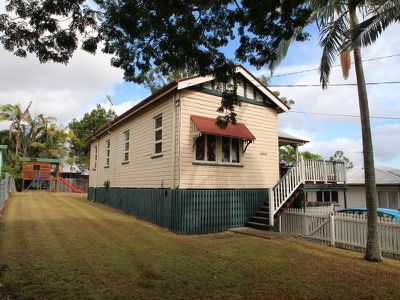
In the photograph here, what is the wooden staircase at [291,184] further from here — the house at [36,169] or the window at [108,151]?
the house at [36,169]

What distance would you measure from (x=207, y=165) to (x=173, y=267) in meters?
5.88

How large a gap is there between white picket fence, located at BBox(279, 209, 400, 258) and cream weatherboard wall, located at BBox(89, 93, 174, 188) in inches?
203

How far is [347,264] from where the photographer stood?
7.60 m

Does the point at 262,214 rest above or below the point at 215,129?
below

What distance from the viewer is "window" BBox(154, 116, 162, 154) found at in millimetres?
12891

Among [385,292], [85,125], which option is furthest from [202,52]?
[85,125]

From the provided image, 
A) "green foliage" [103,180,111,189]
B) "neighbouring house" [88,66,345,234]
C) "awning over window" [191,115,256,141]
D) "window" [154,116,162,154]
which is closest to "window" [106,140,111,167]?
"green foliage" [103,180,111,189]

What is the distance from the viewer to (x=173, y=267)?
6508 millimetres

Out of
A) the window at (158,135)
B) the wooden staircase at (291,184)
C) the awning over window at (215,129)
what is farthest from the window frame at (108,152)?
the wooden staircase at (291,184)

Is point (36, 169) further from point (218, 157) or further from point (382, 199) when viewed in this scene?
point (382, 199)

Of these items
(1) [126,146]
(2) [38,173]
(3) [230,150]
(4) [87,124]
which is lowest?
(2) [38,173]

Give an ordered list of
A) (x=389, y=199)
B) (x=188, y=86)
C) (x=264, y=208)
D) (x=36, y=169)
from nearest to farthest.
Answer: (x=188, y=86), (x=264, y=208), (x=389, y=199), (x=36, y=169)

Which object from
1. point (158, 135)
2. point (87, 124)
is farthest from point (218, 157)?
point (87, 124)

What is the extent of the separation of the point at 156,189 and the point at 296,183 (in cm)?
568
